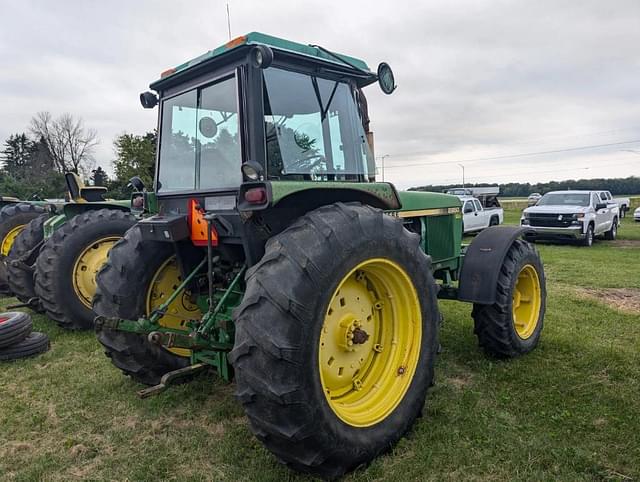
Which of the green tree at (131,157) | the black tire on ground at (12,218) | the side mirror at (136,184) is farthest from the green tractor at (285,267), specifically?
the green tree at (131,157)

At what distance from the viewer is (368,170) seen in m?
3.85

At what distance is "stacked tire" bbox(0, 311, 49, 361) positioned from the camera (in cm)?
496

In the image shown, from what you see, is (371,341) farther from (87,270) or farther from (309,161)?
(87,270)

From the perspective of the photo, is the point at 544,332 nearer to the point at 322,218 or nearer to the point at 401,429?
the point at 401,429

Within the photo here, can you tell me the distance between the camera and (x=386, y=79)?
373 centimetres

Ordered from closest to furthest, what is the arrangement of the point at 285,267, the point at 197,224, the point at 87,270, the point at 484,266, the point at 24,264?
1. the point at 285,267
2. the point at 197,224
3. the point at 484,266
4. the point at 87,270
5. the point at 24,264

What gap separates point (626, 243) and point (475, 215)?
5.06 metres

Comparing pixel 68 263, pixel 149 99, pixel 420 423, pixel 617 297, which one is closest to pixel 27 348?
pixel 68 263

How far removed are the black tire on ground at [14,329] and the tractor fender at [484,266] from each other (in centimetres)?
454

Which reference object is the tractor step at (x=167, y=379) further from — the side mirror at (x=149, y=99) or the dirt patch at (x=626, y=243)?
the dirt patch at (x=626, y=243)

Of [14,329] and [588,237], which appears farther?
[588,237]

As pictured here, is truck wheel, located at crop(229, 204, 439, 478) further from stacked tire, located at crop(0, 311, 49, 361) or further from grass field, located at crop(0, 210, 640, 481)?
stacked tire, located at crop(0, 311, 49, 361)

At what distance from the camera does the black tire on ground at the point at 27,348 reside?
16.4 ft

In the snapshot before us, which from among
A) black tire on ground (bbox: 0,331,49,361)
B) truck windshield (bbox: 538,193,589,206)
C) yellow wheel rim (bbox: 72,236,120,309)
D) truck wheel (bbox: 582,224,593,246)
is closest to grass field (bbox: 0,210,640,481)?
black tire on ground (bbox: 0,331,49,361)
